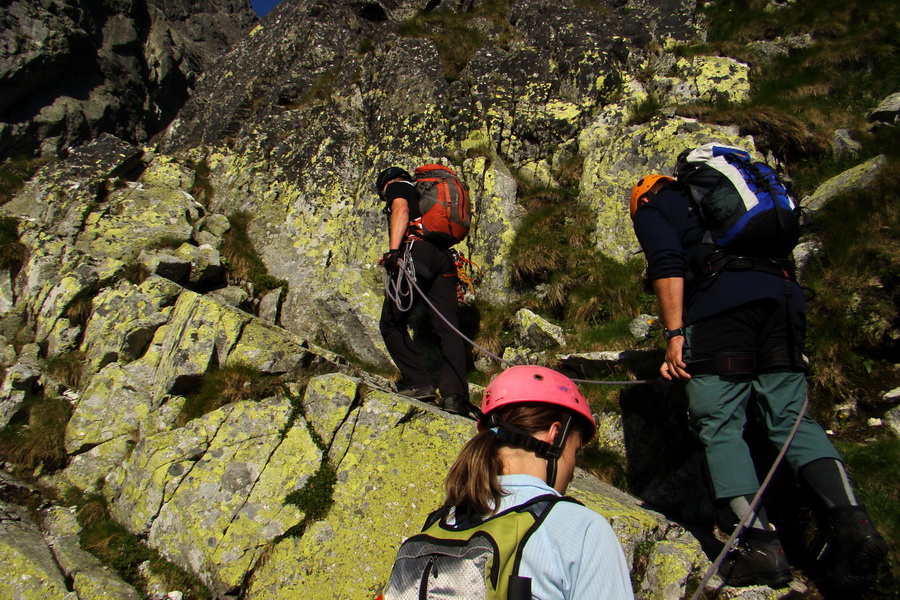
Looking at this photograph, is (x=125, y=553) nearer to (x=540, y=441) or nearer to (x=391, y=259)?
(x=391, y=259)

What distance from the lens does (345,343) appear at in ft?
27.5

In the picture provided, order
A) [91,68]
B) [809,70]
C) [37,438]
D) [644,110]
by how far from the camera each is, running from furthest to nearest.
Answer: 1. [91,68]
2. [644,110]
3. [809,70]
4. [37,438]

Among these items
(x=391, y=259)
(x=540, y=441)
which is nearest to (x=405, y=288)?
(x=391, y=259)

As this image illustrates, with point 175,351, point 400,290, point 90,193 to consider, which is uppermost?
point 90,193

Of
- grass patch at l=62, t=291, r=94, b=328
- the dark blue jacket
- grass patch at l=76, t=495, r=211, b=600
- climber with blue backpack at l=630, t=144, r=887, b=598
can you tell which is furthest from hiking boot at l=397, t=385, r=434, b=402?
grass patch at l=62, t=291, r=94, b=328

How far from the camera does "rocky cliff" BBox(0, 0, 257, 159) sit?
12.1 m

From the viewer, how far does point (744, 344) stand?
13.0 feet

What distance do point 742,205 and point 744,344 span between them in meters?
1.07

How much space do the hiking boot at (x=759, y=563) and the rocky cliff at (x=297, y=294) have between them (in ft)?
0.50

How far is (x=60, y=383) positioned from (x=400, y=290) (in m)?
4.99

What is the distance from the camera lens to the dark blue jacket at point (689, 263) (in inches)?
156

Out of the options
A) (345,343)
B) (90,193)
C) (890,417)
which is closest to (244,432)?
(345,343)

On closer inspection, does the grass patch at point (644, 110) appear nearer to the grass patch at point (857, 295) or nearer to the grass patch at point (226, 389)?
the grass patch at point (857, 295)

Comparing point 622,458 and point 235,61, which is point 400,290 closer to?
point 622,458
